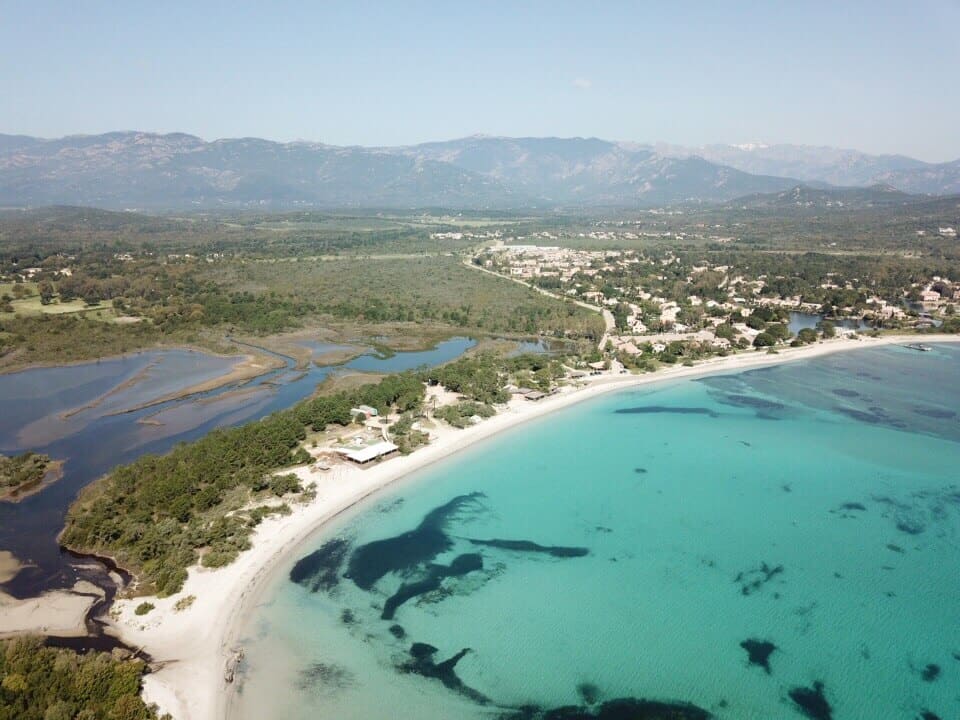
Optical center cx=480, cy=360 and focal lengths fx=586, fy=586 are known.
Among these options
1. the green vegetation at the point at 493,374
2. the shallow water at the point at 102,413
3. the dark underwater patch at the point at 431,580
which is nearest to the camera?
the dark underwater patch at the point at 431,580

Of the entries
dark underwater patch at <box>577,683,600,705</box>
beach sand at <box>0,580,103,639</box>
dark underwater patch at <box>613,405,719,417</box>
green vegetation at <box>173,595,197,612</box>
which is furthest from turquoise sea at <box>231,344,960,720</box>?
beach sand at <box>0,580,103,639</box>

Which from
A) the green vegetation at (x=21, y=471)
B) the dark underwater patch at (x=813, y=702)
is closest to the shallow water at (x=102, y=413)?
the green vegetation at (x=21, y=471)

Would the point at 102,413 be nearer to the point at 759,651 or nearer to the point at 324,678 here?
the point at 324,678

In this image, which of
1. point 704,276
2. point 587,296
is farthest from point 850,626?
point 704,276

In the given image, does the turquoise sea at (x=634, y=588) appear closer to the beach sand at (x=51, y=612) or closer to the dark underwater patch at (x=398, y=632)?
the dark underwater patch at (x=398, y=632)

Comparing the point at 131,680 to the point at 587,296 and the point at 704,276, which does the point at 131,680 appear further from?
the point at 704,276

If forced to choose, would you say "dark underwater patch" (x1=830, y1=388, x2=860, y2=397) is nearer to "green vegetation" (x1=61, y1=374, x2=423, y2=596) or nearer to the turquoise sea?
the turquoise sea
